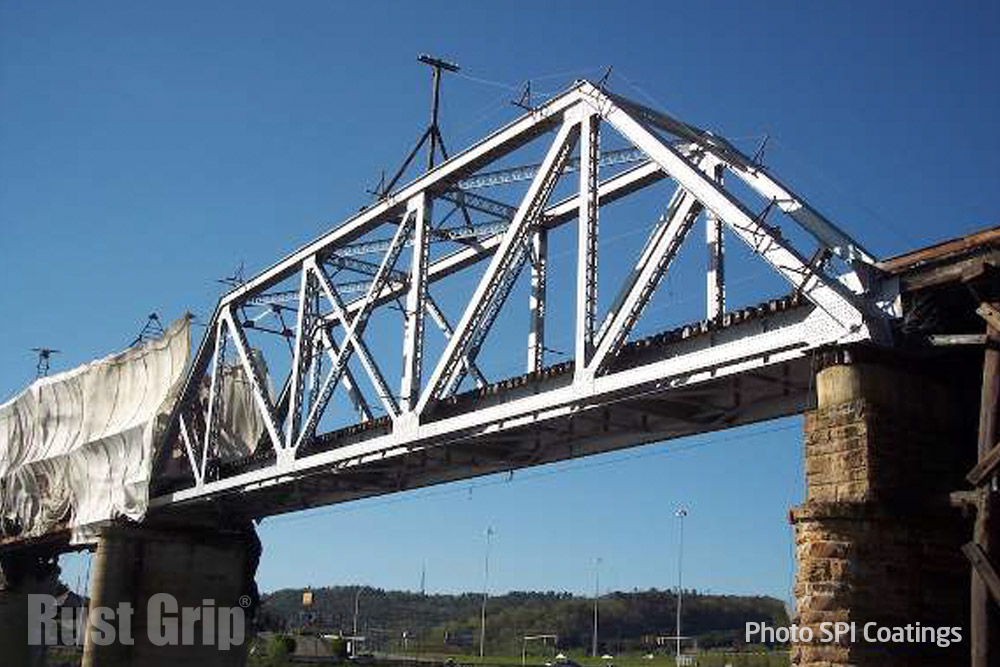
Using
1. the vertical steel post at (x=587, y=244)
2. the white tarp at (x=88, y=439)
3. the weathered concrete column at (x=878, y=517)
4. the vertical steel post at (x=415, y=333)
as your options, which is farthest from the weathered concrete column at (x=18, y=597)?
the weathered concrete column at (x=878, y=517)

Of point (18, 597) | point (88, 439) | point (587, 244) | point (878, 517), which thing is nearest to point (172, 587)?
point (88, 439)

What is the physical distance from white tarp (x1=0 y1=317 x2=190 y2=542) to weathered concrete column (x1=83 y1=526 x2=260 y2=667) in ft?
6.05

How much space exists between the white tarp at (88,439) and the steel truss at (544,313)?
10.6m

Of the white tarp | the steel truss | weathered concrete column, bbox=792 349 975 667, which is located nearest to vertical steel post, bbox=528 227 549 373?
the steel truss

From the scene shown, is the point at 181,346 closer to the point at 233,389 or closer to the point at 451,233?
the point at 233,389

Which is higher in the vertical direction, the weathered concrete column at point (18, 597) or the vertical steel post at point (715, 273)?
the vertical steel post at point (715, 273)

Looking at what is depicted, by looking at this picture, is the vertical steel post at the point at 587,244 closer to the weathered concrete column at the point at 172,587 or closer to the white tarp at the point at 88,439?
the white tarp at the point at 88,439

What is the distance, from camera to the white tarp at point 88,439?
5114cm

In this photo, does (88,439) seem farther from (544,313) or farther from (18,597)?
(544,313)

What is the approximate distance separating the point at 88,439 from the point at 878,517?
48.3 m

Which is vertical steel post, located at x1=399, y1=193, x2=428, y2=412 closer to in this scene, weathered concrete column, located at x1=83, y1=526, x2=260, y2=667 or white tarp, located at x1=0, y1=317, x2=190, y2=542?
white tarp, located at x1=0, y1=317, x2=190, y2=542

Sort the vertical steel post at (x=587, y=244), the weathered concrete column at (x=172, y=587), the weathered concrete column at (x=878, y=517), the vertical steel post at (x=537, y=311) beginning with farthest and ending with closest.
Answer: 1. the weathered concrete column at (x=172, y=587)
2. the vertical steel post at (x=537, y=311)
3. the vertical steel post at (x=587, y=244)
4. the weathered concrete column at (x=878, y=517)

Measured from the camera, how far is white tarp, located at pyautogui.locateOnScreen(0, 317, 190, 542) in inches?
2013

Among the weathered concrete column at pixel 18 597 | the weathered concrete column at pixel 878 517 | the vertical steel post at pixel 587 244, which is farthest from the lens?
the weathered concrete column at pixel 18 597
